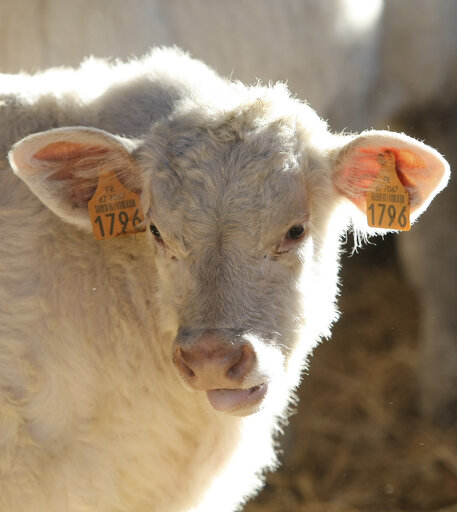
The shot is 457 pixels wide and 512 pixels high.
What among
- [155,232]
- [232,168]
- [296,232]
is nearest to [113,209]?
[155,232]

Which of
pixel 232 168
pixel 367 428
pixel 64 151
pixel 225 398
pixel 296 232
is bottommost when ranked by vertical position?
pixel 225 398

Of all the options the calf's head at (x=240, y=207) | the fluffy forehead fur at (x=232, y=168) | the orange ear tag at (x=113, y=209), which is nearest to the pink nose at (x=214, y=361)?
the calf's head at (x=240, y=207)

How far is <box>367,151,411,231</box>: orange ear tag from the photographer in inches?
112

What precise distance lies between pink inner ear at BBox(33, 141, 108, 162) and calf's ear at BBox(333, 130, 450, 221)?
2.39 ft

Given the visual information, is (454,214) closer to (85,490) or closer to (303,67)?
(303,67)

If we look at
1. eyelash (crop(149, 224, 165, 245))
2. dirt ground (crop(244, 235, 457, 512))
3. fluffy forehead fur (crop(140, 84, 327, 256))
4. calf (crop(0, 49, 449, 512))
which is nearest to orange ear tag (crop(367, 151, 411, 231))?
calf (crop(0, 49, 449, 512))

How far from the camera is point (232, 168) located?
271 centimetres

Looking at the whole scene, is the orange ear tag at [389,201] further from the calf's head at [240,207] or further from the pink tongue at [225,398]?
the pink tongue at [225,398]

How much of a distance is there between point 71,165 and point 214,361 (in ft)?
2.69

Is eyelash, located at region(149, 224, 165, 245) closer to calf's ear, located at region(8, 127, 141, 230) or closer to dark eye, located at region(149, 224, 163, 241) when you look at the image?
dark eye, located at region(149, 224, 163, 241)

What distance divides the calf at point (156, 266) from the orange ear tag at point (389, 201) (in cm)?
2

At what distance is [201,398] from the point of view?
2984 millimetres

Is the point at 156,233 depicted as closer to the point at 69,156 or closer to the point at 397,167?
the point at 69,156

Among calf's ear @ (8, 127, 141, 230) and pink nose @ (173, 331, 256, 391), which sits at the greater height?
calf's ear @ (8, 127, 141, 230)
